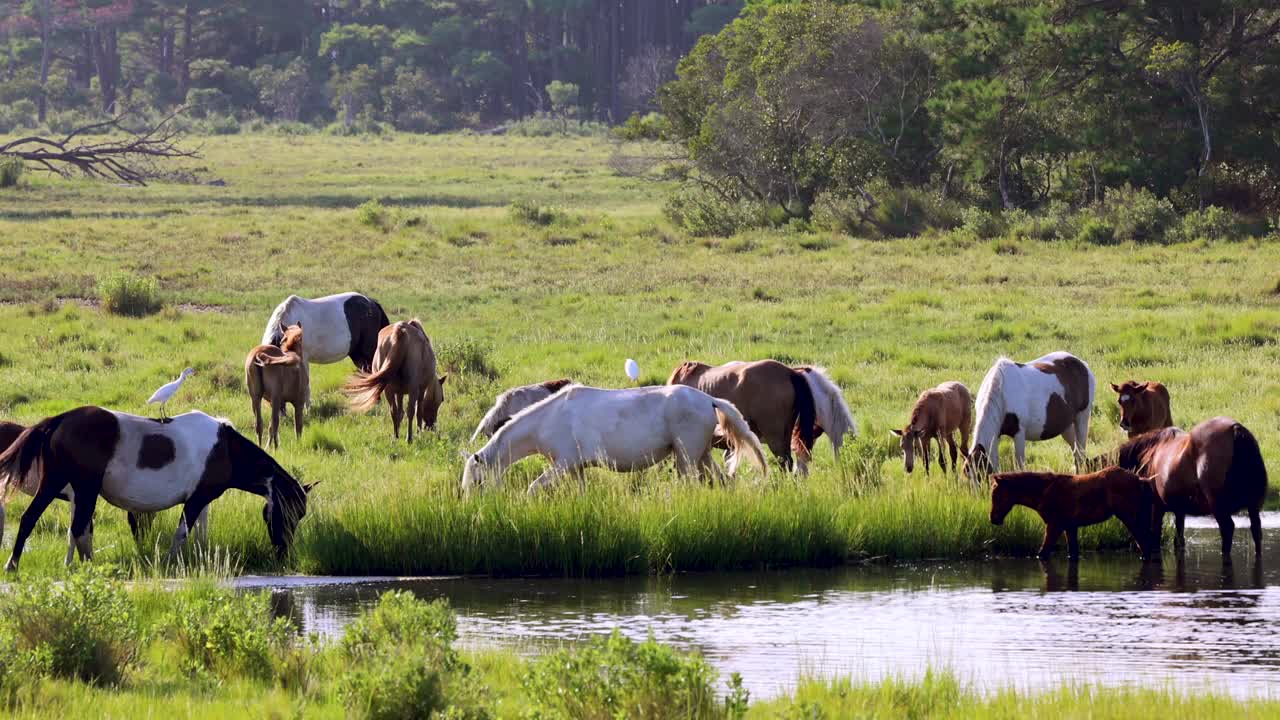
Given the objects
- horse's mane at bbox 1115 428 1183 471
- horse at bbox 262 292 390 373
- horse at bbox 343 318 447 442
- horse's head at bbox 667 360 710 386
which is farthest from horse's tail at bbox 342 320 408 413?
horse's mane at bbox 1115 428 1183 471

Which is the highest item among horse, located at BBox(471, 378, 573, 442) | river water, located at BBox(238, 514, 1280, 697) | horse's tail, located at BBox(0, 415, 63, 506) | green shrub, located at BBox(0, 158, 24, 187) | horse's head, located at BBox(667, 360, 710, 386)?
green shrub, located at BBox(0, 158, 24, 187)

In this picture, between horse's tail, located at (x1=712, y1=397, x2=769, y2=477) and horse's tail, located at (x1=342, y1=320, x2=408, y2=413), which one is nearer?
horse's tail, located at (x1=712, y1=397, x2=769, y2=477)

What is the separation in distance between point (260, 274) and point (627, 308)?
27.1ft

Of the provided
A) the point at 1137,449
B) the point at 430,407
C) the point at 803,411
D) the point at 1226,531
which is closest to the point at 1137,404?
the point at 1137,449

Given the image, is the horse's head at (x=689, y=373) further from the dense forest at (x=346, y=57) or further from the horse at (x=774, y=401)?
→ the dense forest at (x=346, y=57)

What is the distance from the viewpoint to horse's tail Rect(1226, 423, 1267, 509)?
34.9 feet

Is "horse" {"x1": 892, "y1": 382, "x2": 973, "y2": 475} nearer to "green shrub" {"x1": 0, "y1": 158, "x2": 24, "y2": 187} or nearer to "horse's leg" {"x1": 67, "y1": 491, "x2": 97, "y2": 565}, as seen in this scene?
"horse's leg" {"x1": 67, "y1": 491, "x2": 97, "y2": 565}

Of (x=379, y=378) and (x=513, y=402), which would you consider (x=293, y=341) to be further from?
(x=513, y=402)

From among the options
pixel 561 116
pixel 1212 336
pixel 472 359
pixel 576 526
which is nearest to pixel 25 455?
pixel 576 526

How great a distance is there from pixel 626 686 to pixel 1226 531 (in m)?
6.05

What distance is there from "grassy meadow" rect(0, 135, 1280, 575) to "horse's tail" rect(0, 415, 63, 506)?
0.65m

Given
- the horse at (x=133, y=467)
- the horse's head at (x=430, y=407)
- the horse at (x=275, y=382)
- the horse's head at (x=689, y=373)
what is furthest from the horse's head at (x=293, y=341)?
the horse at (x=133, y=467)

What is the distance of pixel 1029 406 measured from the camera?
1253 cm

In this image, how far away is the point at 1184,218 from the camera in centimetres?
3278
